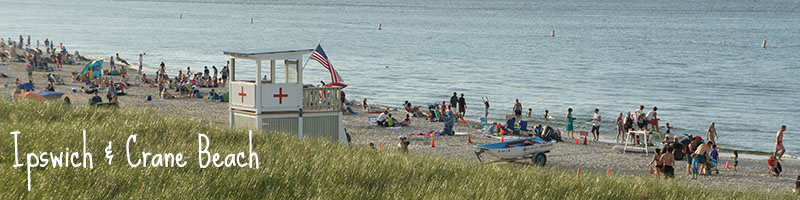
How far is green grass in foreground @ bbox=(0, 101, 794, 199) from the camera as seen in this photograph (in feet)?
42.6

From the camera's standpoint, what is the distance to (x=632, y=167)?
930 inches

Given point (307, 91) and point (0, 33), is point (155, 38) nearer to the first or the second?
point (0, 33)

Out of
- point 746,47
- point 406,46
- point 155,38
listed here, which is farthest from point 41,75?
point 746,47

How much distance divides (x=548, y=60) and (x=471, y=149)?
177ft

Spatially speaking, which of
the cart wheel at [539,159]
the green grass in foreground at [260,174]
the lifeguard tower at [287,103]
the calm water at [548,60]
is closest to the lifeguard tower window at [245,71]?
the calm water at [548,60]

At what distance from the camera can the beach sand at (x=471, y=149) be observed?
22234 mm

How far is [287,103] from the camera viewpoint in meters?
21.2

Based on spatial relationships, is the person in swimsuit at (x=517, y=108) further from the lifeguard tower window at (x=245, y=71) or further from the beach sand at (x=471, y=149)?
the lifeguard tower window at (x=245, y=71)

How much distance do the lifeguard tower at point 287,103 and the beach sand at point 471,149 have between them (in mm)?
1451

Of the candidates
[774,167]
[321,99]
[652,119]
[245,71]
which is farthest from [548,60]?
[321,99]

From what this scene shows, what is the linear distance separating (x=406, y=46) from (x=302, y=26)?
48319 mm

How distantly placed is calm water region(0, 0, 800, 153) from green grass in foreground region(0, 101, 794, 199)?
18.6 meters

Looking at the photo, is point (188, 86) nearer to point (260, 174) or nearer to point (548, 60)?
point (260, 174)

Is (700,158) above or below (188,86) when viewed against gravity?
below
